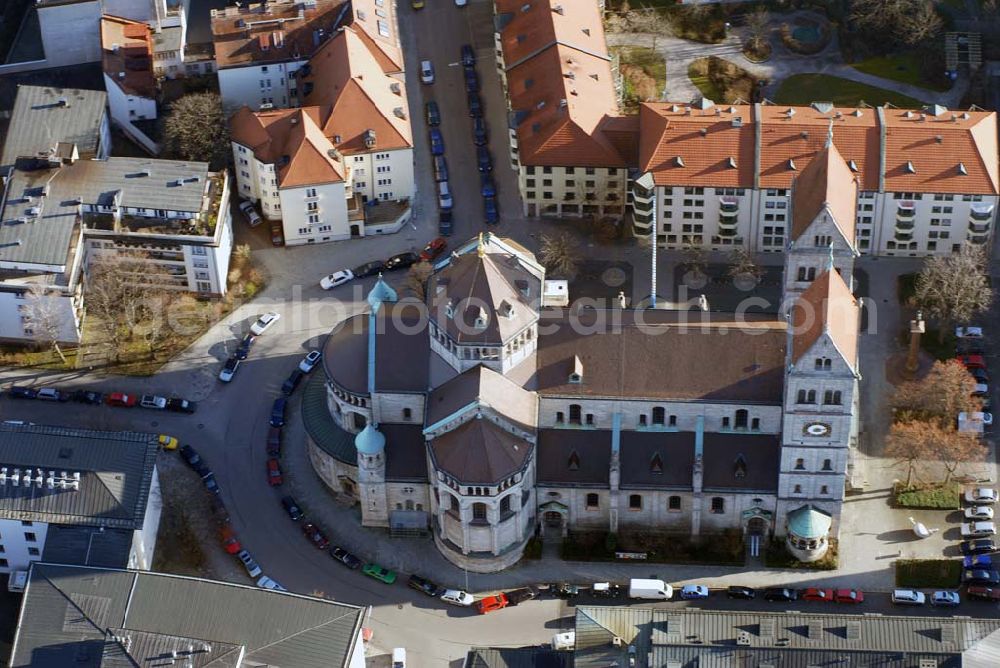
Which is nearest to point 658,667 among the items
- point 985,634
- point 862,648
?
point 862,648

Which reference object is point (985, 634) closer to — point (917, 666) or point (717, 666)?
point (917, 666)

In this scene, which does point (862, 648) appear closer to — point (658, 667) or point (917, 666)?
point (917, 666)

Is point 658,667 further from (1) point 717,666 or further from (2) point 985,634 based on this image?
(2) point 985,634

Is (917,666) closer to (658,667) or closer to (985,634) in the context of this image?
(985,634)

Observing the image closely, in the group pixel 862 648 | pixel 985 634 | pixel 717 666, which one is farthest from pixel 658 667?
pixel 985 634

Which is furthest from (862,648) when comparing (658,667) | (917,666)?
(658,667)

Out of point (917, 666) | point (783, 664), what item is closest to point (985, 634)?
point (917, 666)
